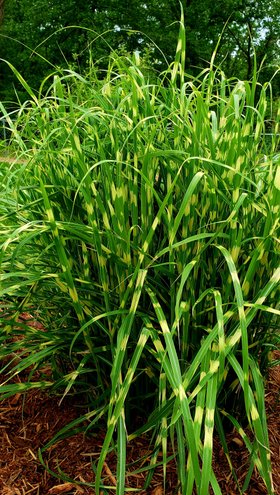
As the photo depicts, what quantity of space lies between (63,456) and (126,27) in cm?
2335

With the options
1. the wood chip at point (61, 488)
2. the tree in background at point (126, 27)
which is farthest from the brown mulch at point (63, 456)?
the tree in background at point (126, 27)

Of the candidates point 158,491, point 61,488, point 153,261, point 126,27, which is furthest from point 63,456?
point 126,27

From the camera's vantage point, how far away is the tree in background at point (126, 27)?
74.2 feet

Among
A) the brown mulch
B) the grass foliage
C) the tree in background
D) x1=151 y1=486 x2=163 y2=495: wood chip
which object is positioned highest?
the grass foliage

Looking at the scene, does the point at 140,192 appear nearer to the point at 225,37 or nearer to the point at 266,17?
the point at 225,37

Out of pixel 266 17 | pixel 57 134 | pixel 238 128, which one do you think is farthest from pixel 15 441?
pixel 266 17

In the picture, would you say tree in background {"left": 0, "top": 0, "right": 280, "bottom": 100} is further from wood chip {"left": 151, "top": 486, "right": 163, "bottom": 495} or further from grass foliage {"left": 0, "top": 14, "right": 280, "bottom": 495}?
wood chip {"left": 151, "top": 486, "right": 163, "bottom": 495}

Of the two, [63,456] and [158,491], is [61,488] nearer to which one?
[63,456]

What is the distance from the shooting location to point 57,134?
6.56ft

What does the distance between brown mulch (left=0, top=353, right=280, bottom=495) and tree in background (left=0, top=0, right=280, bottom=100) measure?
68.2ft

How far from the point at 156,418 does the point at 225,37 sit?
25.9 m

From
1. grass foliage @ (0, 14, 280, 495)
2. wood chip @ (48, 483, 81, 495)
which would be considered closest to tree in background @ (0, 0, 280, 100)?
grass foliage @ (0, 14, 280, 495)

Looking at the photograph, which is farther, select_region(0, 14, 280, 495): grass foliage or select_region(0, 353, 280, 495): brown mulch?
select_region(0, 353, 280, 495): brown mulch

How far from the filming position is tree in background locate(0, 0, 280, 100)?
74.2ft
